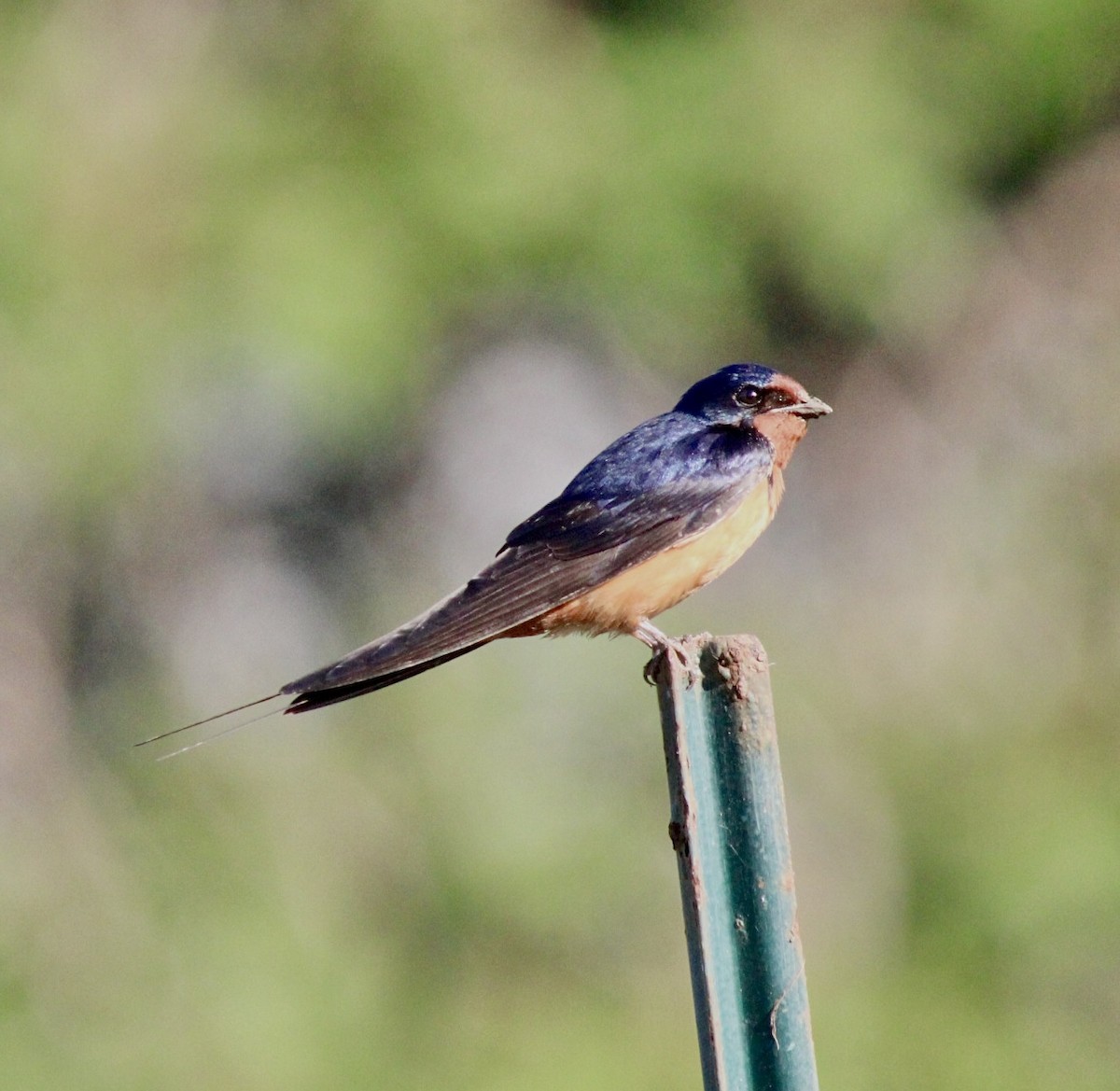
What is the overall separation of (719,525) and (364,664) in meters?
1.02

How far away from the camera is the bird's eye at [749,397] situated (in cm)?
373

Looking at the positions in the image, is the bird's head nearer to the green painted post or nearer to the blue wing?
the blue wing

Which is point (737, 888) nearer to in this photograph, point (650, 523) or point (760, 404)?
point (650, 523)

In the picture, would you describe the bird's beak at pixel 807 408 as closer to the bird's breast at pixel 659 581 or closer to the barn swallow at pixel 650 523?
the barn swallow at pixel 650 523

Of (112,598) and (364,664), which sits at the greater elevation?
(112,598)

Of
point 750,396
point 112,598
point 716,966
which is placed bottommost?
point 716,966

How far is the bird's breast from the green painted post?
1.37m

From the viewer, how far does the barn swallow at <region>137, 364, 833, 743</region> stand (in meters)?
3.26

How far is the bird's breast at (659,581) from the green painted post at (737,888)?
1.37 meters

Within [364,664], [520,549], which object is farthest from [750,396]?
[364,664]

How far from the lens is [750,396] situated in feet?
12.3

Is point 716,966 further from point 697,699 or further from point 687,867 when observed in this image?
point 697,699

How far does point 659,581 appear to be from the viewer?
3387mm

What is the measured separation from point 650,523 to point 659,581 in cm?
13
